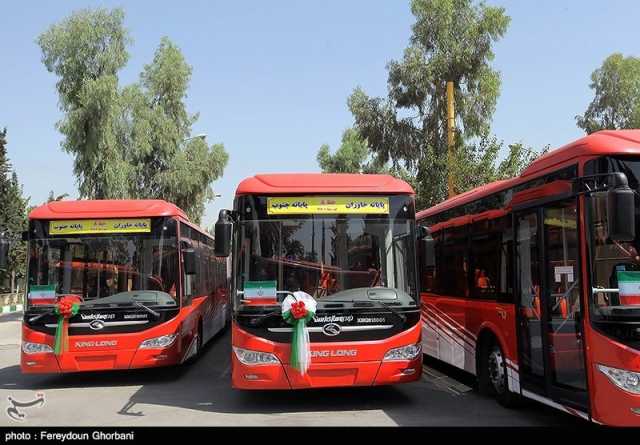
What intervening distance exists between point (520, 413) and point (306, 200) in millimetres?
3776

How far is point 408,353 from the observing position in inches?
322

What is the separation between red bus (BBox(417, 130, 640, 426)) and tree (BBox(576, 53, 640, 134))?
35.2m

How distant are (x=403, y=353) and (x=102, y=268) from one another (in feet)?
17.0

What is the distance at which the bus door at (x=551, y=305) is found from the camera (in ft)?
20.4

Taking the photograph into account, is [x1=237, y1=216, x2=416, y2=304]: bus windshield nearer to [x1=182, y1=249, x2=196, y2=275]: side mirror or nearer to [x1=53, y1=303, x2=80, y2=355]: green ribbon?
[x1=182, y1=249, x2=196, y2=275]: side mirror

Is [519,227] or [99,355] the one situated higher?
[519,227]

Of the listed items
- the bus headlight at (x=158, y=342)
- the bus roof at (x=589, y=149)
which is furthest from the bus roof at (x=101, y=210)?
the bus roof at (x=589, y=149)

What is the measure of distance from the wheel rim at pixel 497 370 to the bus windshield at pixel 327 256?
1323mm

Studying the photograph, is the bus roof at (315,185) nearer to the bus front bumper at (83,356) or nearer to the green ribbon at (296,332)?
the green ribbon at (296,332)

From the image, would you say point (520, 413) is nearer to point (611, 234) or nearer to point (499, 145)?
point (611, 234)

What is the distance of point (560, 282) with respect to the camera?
21.7 ft
